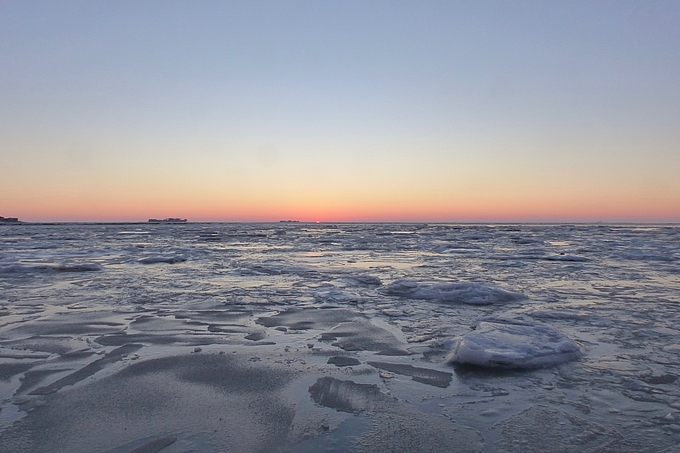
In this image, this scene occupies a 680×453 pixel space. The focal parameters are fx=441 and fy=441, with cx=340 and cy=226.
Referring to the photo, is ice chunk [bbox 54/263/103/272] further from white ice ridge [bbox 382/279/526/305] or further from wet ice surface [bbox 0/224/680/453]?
white ice ridge [bbox 382/279/526/305]

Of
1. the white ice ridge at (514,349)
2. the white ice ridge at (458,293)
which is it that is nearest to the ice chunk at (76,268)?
the white ice ridge at (458,293)

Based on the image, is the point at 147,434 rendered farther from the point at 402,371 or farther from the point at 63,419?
the point at 402,371

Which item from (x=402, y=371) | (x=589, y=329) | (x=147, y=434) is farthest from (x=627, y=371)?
(x=147, y=434)

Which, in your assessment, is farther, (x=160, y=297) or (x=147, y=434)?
(x=160, y=297)

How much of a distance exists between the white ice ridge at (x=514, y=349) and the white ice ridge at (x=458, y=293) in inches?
98.3

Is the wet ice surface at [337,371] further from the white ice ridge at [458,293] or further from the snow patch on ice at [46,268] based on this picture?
the snow patch on ice at [46,268]

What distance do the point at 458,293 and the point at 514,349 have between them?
336 cm

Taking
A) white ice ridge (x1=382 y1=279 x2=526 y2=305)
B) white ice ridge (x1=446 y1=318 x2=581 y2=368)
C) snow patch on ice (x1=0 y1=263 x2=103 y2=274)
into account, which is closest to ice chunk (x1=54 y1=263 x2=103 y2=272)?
snow patch on ice (x1=0 y1=263 x2=103 y2=274)

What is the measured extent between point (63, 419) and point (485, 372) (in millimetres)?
3250

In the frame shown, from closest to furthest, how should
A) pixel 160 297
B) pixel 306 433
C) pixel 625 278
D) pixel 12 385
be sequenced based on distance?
pixel 306 433 < pixel 12 385 < pixel 160 297 < pixel 625 278

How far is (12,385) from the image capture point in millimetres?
3445

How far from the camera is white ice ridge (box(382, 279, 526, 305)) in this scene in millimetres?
7301

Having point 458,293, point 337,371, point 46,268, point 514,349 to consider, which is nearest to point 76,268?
point 46,268

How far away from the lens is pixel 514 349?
4.21 metres
